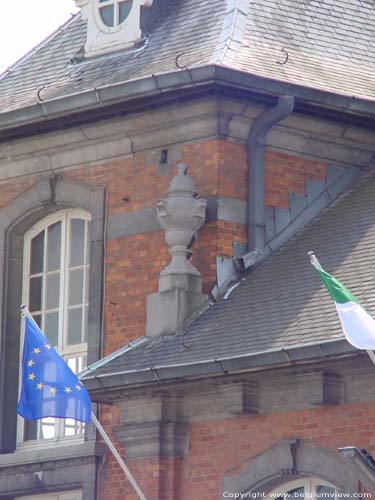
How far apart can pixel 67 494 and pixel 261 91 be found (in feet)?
15.9

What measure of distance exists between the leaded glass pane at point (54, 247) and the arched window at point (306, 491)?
15.2ft

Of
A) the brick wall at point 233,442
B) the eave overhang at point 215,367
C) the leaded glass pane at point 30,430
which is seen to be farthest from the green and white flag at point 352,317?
the leaded glass pane at point 30,430

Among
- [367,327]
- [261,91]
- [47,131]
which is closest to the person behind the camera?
[367,327]

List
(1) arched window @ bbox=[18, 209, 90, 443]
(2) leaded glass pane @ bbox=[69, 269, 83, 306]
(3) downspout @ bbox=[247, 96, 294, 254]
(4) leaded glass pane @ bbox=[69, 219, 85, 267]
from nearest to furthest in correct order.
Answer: (3) downspout @ bbox=[247, 96, 294, 254] < (1) arched window @ bbox=[18, 209, 90, 443] < (2) leaded glass pane @ bbox=[69, 269, 83, 306] < (4) leaded glass pane @ bbox=[69, 219, 85, 267]

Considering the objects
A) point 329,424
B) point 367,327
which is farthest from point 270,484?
point 367,327

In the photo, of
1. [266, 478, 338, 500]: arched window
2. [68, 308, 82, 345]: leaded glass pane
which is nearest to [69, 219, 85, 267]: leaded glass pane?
[68, 308, 82, 345]: leaded glass pane

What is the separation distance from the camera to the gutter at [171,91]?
74.6ft

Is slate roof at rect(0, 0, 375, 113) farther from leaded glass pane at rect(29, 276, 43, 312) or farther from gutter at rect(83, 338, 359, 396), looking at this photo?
gutter at rect(83, 338, 359, 396)

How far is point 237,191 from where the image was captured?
23359 mm

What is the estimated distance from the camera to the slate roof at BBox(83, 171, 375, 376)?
20.9 m

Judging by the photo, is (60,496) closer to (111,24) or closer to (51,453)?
(51,453)

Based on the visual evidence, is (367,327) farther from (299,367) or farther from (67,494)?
(67,494)

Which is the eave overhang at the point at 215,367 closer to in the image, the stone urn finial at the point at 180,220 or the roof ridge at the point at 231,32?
the stone urn finial at the point at 180,220

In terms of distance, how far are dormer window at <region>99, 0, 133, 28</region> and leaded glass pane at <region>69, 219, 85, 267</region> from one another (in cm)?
245
